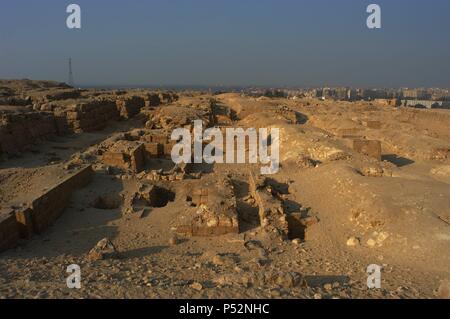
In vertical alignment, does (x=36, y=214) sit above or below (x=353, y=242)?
above

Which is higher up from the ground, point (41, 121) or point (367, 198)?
point (41, 121)

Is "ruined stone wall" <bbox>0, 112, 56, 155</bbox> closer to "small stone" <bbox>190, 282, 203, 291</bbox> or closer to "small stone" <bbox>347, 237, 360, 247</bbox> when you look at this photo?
"small stone" <bbox>190, 282, 203, 291</bbox>

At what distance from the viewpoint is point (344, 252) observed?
781 cm

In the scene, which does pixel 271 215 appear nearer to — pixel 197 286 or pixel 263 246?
pixel 263 246

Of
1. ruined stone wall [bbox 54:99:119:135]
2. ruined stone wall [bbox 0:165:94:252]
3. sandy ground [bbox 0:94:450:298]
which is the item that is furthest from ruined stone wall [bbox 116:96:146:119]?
ruined stone wall [bbox 0:165:94:252]

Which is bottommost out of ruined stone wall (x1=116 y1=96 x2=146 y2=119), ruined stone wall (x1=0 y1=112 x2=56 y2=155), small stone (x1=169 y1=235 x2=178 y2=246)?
small stone (x1=169 y1=235 x2=178 y2=246)

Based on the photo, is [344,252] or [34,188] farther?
[34,188]

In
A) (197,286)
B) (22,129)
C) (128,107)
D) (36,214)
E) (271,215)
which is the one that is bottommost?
(271,215)

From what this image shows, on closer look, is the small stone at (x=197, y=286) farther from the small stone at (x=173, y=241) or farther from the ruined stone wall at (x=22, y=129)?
the ruined stone wall at (x=22, y=129)

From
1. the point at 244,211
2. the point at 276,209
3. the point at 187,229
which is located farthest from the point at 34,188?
the point at 276,209

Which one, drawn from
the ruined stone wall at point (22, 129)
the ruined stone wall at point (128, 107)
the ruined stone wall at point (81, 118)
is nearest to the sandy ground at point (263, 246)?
the ruined stone wall at point (22, 129)

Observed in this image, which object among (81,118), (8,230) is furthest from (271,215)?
(81,118)
